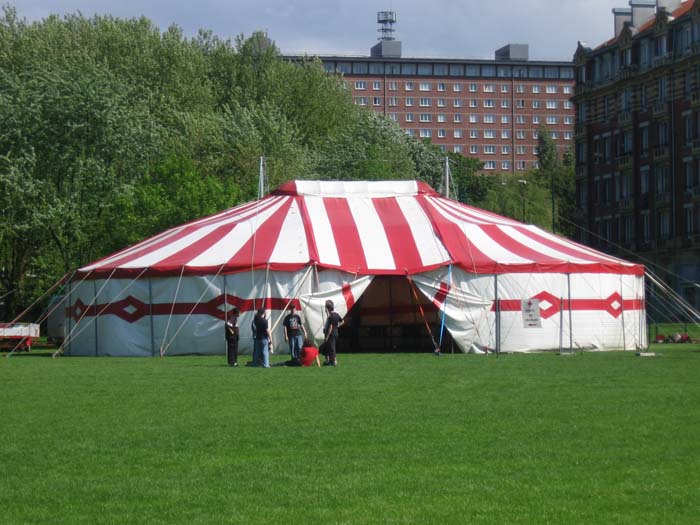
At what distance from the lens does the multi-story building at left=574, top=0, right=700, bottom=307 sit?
5725 centimetres

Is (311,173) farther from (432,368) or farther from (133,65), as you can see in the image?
(432,368)

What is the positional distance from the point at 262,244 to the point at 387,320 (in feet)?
18.1

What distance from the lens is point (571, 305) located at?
96.1 feet

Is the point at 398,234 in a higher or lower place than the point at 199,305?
higher

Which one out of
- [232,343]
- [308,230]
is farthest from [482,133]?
[232,343]

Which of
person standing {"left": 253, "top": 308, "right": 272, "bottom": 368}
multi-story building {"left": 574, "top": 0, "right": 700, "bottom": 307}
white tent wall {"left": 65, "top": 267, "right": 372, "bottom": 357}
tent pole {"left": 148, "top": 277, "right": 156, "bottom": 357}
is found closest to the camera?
person standing {"left": 253, "top": 308, "right": 272, "bottom": 368}

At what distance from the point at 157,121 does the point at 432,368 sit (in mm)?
32147

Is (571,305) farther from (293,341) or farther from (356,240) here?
(293,341)

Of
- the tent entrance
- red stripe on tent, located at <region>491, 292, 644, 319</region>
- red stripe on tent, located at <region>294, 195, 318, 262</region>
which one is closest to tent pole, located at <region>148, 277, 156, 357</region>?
red stripe on tent, located at <region>294, 195, 318, 262</region>

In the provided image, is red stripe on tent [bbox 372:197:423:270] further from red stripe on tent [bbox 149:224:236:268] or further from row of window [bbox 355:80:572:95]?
row of window [bbox 355:80:572:95]

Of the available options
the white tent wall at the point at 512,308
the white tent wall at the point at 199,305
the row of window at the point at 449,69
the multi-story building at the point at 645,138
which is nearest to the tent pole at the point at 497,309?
the white tent wall at the point at 512,308

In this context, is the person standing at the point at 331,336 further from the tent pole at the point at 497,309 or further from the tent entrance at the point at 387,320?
the tent entrance at the point at 387,320

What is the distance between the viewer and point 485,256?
29.5 meters

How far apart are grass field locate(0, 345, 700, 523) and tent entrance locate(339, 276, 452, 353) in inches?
570
